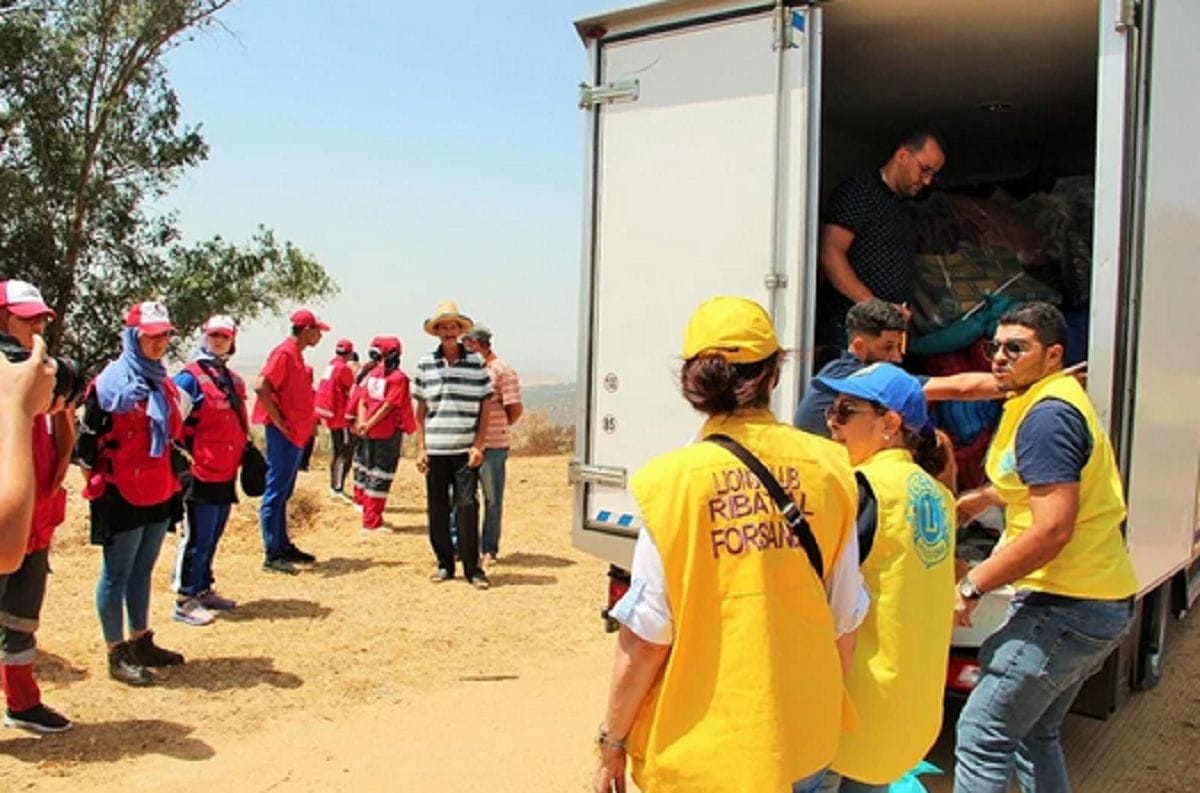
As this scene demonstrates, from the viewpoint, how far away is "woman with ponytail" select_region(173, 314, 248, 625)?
20.5ft

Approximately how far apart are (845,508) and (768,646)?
34 centimetres

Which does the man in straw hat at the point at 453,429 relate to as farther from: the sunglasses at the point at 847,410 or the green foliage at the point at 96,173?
the green foliage at the point at 96,173

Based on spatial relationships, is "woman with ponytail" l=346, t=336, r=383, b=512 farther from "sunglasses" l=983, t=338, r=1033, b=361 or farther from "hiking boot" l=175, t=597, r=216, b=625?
"sunglasses" l=983, t=338, r=1033, b=361

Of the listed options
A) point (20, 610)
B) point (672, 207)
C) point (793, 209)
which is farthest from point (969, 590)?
point (20, 610)

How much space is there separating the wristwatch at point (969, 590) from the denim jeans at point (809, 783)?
1.01m

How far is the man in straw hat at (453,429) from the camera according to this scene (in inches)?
287

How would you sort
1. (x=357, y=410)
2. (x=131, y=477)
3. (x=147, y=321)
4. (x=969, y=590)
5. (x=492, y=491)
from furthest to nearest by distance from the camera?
(x=357, y=410)
(x=492, y=491)
(x=147, y=321)
(x=131, y=477)
(x=969, y=590)

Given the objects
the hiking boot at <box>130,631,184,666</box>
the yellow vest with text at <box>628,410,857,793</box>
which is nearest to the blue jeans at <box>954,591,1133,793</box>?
the yellow vest with text at <box>628,410,857,793</box>

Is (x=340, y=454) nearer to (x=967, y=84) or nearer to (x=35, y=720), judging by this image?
(x=35, y=720)

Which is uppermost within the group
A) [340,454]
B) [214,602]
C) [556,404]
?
[340,454]

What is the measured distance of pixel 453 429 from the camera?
7.29 m

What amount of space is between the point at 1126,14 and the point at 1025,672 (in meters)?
2.13

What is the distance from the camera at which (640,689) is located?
2.15 metres

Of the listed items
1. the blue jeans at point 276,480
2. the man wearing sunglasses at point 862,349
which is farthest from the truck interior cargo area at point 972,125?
the blue jeans at point 276,480
